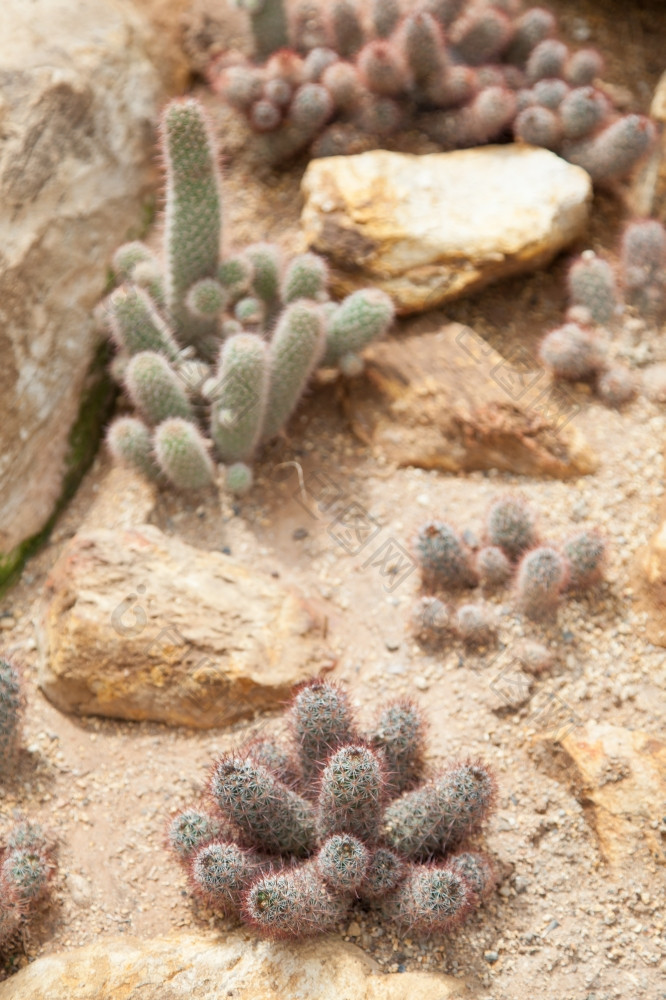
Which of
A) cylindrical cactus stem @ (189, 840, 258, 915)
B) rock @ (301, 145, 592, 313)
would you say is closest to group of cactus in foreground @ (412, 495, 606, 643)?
cylindrical cactus stem @ (189, 840, 258, 915)

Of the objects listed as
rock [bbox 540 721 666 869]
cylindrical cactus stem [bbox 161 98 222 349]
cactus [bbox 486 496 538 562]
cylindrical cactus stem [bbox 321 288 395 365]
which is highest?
cylindrical cactus stem [bbox 161 98 222 349]

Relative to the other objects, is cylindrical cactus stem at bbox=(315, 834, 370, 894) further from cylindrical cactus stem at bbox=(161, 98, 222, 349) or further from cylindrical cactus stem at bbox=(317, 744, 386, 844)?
cylindrical cactus stem at bbox=(161, 98, 222, 349)

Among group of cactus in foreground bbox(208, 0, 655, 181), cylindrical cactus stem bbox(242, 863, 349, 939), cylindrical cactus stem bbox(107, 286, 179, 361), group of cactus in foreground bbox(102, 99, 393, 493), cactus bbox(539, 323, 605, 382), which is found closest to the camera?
cylindrical cactus stem bbox(242, 863, 349, 939)

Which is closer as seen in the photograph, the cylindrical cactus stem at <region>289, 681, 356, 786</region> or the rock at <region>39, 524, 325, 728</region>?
the cylindrical cactus stem at <region>289, 681, 356, 786</region>

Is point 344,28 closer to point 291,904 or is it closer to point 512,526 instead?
point 512,526

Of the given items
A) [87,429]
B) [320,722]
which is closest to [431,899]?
[320,722]

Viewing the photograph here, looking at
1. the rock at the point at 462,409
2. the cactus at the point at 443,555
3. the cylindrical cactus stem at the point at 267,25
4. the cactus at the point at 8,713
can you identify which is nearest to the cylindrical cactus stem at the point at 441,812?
the cactus at the point at 443,555

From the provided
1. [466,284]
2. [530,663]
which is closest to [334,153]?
[466,284]
